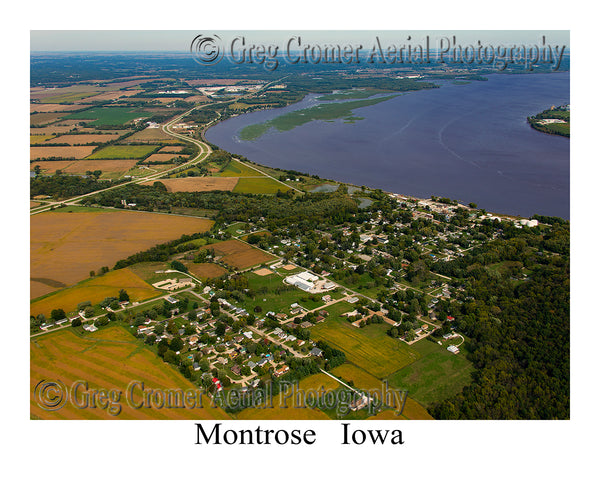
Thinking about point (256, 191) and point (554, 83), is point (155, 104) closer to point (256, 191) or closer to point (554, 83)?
point (256, 191)

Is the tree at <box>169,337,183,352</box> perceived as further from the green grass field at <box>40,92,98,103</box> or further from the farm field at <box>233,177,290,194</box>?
the green grass field at <box>40,92,98,103</box>

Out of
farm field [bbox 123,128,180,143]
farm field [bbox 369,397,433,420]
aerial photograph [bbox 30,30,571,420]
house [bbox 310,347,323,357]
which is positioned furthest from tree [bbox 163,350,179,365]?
farm field [bbox 123,128,180,143]

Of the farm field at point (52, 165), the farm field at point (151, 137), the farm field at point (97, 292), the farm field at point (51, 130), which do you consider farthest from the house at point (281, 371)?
the farm field at point (51, 130)

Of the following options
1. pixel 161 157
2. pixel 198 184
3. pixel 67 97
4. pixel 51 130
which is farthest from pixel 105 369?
pixel 67 97

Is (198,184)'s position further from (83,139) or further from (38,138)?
(38,138)

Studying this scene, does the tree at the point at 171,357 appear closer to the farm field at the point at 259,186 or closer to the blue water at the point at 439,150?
the farm field at the point at 259,186

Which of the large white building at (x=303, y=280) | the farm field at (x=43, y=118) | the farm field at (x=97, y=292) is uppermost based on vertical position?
the farm field at (x=43, y=118)
